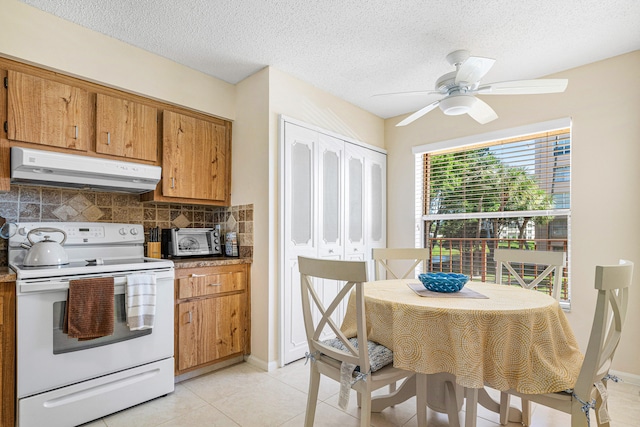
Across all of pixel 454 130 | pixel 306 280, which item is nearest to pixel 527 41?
pixel 454 130

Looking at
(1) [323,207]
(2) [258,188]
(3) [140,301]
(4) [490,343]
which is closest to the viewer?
(4) [490,343]

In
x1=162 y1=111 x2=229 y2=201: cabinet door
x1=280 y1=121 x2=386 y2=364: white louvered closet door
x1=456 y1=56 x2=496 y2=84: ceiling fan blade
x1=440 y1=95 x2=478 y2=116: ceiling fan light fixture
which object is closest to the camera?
x1=456 y1=56 x2=496 y2=84: ceiling fan blade

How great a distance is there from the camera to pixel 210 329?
2686 millimetres

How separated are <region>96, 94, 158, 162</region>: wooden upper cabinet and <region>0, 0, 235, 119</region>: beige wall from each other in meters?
0.13

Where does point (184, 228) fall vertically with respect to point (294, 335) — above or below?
above

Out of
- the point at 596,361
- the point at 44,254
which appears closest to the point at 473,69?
the point at 596,361

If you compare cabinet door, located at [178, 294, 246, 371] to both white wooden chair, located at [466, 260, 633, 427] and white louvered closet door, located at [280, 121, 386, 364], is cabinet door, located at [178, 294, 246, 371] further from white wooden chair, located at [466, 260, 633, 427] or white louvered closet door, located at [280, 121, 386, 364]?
white wooden chair, located at [466, 260, 633, 427]

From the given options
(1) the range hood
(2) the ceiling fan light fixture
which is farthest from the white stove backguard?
(2) the ceiling fan light fixture

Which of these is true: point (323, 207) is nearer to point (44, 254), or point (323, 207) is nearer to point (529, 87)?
point (529, 87)

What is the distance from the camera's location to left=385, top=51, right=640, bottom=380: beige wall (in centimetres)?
258

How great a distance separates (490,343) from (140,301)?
6.52ft

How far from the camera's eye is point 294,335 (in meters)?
2.93

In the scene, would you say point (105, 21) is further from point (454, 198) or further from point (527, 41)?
point (454, 198)

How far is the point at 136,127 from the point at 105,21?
72 cm
